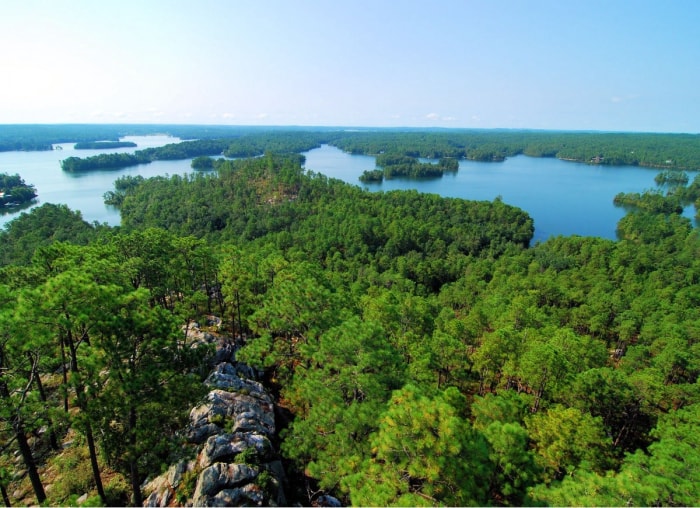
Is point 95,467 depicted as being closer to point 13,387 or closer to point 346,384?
point 13,387

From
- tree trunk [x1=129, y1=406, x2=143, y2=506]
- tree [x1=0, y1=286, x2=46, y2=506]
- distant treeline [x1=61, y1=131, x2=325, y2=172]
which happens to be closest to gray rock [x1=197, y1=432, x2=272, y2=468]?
tree trunk [x1=129, y1=406, x2=143, y2=506]

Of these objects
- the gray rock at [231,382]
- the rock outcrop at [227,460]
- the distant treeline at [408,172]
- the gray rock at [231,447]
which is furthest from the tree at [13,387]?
the distant treeline at [408,172]

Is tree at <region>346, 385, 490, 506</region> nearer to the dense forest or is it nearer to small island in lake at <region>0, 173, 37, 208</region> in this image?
the dense forest

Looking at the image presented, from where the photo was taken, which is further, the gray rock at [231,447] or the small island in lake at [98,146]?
the small island in lake at [98,146]

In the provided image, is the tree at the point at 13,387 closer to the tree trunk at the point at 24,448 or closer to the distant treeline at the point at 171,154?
the tree trunk at the point at 24,448

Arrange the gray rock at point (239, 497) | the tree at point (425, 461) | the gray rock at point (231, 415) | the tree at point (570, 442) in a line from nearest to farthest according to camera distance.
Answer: the tree at point (425, 461), the gray rock at point (239, 497), the gray rock at point (231, 415), the tree at point (570, 442)

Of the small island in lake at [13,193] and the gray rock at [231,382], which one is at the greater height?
the gray rock at [231,382]

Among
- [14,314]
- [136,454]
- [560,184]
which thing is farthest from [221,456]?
[560,184]
